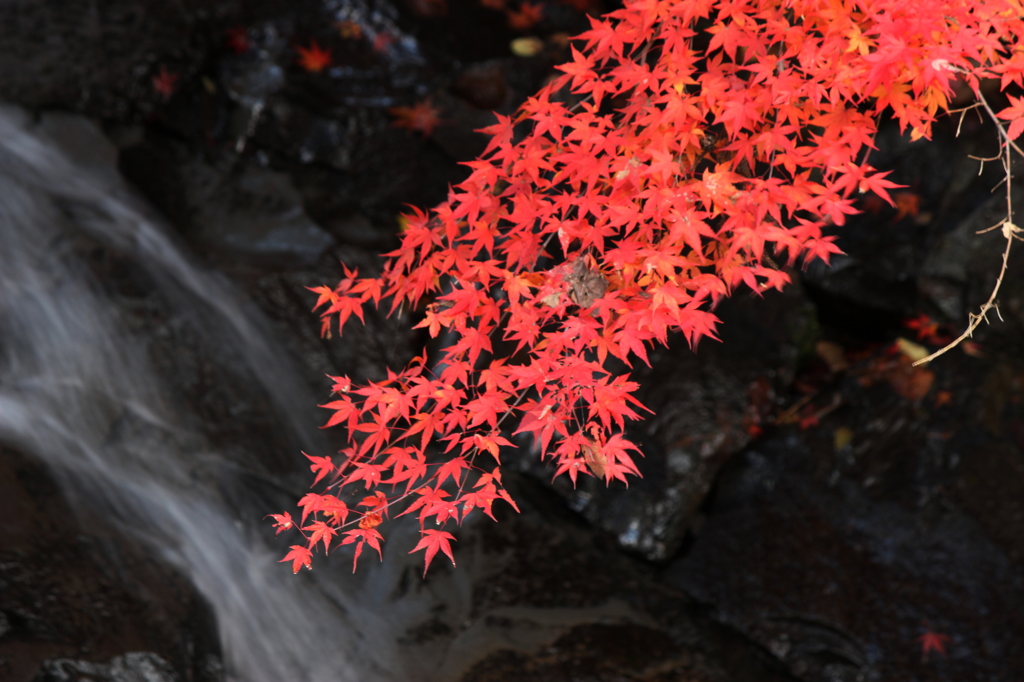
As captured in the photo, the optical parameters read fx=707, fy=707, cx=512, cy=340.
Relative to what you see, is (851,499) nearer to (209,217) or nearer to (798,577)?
(798,577)

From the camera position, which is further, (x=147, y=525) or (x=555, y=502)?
(x=555, y=502)

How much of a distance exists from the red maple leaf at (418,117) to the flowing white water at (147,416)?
2.23 m

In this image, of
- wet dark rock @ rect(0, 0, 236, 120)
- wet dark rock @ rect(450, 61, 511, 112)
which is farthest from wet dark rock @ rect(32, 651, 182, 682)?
wet dark rock @ rect(450, 61, 511, 112)

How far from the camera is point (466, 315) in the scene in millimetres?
2672

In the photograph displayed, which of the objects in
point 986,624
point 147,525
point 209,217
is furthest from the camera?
point 209,217

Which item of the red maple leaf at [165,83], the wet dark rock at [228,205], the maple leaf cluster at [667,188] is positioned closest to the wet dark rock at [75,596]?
the maple leaf cluster at [667,188]

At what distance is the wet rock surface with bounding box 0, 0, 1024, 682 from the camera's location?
13.1 ft

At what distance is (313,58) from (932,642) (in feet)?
21.8

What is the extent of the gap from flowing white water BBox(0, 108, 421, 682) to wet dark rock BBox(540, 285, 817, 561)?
5.06 ft

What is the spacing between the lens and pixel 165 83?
19.5 feet

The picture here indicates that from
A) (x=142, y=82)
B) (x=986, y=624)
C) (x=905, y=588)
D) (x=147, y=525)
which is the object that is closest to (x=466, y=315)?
(x=147, y=525)

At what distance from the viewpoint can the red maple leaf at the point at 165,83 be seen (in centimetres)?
591

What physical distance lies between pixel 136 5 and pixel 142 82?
0.65m

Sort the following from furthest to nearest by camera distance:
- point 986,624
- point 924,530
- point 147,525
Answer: point 924,530 < point 986,624 < point 147,525
